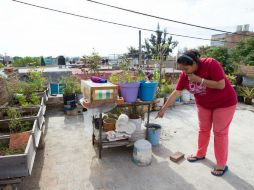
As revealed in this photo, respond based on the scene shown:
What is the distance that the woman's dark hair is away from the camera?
231 cm

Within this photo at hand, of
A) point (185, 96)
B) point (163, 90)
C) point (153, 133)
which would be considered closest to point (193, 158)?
point (153, 133)

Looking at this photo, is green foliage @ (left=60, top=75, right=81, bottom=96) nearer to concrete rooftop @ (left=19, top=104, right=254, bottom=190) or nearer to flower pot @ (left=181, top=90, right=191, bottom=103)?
concrete rooftop @ (left=19, top=104, right=254, bottom=190)

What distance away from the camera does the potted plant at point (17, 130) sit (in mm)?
2303

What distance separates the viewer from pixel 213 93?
2.46 metres

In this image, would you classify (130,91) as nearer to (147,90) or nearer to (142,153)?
(147,90)

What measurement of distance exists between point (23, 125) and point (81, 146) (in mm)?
937

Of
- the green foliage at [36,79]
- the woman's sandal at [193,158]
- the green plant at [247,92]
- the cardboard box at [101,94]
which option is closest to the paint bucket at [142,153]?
the woman's sandal at [193,158]

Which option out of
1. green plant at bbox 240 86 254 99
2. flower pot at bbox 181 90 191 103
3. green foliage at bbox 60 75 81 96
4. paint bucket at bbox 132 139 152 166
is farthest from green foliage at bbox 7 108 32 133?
green plant at bbox 240 86 254 99

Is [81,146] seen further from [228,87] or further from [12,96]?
[228,87]

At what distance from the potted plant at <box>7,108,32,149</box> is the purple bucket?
1332 mm

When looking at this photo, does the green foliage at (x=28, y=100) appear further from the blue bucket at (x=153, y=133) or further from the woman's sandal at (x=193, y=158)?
the woman's sandal at (x=193, y=158)

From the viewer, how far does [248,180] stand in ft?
8.28

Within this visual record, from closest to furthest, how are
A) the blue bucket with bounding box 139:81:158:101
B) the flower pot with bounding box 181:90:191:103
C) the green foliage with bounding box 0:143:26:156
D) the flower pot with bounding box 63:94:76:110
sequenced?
the green foliage with bounding box 0:143:26:156 < the blue bucket with bounding box 139:81:158:101 < the flower pot with bounding box 63:94:76:110 < the flower pot with bounding box 181:90:191:103

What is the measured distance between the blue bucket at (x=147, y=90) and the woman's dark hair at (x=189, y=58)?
70 centimetres
